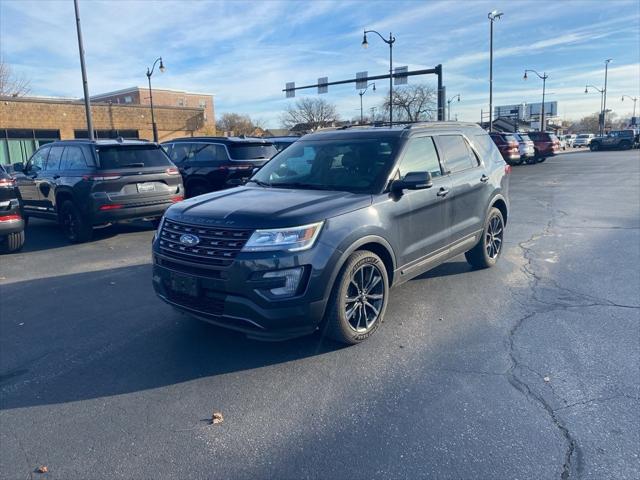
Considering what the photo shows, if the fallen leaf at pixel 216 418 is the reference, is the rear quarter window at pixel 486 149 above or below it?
above

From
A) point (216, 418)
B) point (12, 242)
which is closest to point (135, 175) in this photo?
point (12, 242)

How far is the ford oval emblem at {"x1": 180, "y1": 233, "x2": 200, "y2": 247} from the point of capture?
3.83m

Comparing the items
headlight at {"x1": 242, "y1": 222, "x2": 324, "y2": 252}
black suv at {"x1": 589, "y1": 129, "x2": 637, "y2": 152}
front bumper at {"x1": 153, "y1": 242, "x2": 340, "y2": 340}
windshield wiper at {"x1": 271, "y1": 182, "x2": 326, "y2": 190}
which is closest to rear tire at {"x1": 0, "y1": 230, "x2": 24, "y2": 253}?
windshield wiper at {"x1": 271, "y1": 182, "x2": 326, "y2": 190}

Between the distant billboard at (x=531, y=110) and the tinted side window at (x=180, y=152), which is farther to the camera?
the distant billboard at (x=531, y=110)

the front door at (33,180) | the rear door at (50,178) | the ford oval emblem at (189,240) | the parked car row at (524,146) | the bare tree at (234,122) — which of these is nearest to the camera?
the ford oval emblem at (189,240)

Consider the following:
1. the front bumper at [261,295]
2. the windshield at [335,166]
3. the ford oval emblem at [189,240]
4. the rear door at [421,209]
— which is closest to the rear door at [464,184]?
the rear door at [421,209]

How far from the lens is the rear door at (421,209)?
4.58 metres

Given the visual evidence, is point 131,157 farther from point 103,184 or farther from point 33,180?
point 33,180

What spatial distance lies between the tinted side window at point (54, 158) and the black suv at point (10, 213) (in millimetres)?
1386

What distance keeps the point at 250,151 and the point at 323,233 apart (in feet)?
26.5

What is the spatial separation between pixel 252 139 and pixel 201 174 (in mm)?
1451

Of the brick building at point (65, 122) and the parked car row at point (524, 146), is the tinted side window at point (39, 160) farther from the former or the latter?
the brick building at point (65, 122)

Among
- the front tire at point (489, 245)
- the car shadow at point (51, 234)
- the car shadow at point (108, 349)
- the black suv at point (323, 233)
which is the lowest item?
the car shadow at point (108, 349)

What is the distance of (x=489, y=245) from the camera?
641 centimetres
